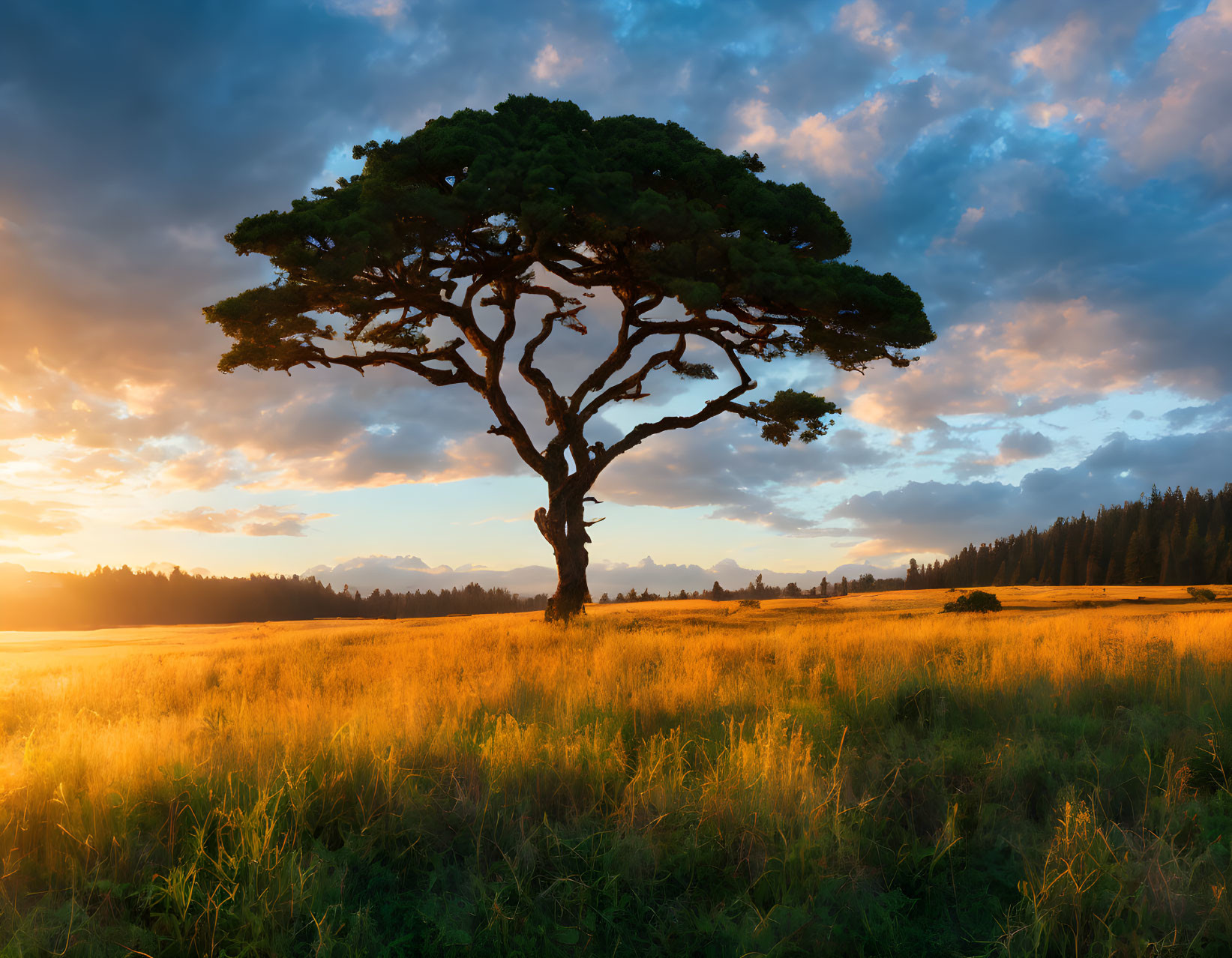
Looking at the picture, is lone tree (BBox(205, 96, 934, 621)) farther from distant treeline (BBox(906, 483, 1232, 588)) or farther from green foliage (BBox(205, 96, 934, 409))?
distant treeline (BBox(906, 483, 1232, 588))

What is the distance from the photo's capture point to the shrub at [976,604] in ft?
85.1

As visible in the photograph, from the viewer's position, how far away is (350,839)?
14.1 feet

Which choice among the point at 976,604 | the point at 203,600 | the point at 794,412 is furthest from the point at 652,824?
the point at 203,600

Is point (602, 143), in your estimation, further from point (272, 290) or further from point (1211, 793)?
point (1211, 793)

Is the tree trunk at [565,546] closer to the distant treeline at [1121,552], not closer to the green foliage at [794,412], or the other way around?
→ the green foliage at [794,412]

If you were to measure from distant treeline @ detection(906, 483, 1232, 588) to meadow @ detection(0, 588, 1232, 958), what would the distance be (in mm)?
75925

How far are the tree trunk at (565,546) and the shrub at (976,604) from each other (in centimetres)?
1446

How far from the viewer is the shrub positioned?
85.1ft

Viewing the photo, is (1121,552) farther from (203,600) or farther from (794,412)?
(203,600)

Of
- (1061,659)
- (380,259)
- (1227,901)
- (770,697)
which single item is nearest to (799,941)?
(1227,901)

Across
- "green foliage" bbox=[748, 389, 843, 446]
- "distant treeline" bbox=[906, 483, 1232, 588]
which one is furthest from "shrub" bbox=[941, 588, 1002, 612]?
"distant treeline" bbox=[906, 483, 1232, 588]

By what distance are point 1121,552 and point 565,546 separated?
103 meters

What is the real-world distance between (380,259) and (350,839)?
16.9 metres

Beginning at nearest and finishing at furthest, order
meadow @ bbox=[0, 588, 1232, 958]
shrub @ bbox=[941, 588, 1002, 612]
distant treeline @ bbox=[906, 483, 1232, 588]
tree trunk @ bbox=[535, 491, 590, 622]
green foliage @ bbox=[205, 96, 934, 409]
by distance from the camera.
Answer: meadow @ bbox=[0, 588, 1232, 958], green foliage @ bbox=[205, 96, 934, 409], tree trunk @ bbox=[535, 491, 590, 622], shrub @ bbox=[941, 588, 1002, 612], distant treeline @ bbox=[906, 483, 1232, 588]
